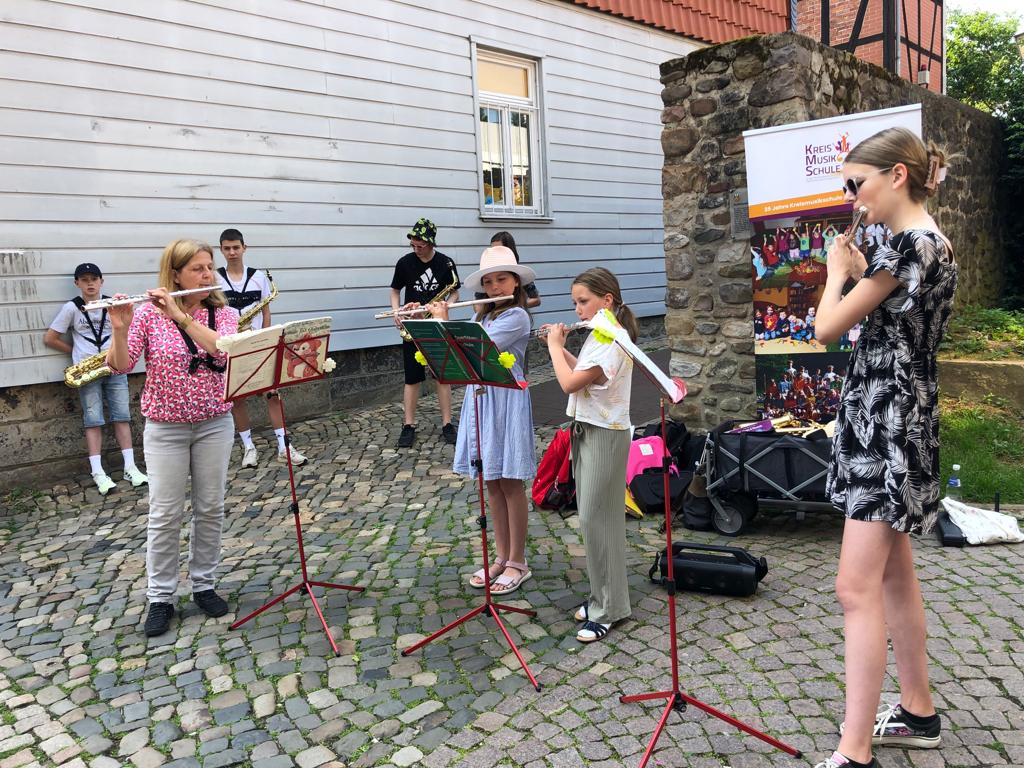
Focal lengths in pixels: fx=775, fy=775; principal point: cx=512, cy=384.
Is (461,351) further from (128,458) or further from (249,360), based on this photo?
(128,458)

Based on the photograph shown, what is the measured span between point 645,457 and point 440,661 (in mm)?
2357

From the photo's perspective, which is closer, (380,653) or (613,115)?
(380,653)

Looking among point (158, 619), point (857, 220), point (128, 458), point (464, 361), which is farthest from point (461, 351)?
point (128, 458)

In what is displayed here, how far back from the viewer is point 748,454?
467 centimetres

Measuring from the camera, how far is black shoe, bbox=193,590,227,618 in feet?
13.3

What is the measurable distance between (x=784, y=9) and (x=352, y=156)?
32.0 ft

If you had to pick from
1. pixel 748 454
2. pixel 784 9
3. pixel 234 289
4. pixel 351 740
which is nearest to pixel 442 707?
pixel 351 740

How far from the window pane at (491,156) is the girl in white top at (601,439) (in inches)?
247

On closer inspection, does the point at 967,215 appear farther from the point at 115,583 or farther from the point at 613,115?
Answer: the point at 115,583

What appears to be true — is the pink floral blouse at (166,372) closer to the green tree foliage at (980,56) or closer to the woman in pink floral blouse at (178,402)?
the woman in pink floral blouse at (178,402)

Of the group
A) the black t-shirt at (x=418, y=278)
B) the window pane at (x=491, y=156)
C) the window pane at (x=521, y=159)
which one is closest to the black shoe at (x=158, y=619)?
the black t-shirt at (x=418, y=278)

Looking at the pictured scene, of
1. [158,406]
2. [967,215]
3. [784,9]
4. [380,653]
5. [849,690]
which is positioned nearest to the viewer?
[849,690]

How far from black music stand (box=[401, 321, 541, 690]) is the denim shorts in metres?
3.85

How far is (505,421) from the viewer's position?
3.94m
